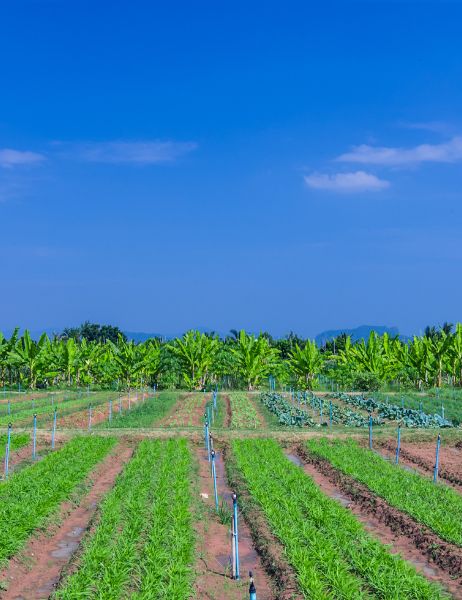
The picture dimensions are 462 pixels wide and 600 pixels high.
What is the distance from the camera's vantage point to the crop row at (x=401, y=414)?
1043 inches

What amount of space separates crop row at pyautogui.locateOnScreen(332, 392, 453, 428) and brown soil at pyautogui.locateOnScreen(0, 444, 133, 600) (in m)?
15.4

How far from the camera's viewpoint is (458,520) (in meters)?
12.2

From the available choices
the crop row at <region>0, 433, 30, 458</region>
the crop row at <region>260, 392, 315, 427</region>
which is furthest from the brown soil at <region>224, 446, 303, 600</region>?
the crop row at <region>260, 392, 315, 427</region>

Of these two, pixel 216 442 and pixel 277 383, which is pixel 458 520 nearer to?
pixel 216 442

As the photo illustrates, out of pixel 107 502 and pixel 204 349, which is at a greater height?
pixel 204 349

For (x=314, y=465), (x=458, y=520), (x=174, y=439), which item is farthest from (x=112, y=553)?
(x=174, y=439)

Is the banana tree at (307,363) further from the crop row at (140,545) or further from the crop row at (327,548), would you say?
the crop row at (140,545)

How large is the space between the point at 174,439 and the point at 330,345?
5732cm

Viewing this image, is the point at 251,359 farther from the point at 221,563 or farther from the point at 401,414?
the point at 221,563

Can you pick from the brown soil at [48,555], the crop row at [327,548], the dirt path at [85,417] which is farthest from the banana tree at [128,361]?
the crop row at [327,548]

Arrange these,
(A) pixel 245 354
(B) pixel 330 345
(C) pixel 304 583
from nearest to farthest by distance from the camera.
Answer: (C) pixel 304 583
(A) pixel 245 354
(B) pixel 330 345

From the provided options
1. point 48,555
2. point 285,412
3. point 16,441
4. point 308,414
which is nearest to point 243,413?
point 285,412

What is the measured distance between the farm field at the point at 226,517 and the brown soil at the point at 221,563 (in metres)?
0.03

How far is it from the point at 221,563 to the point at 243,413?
2015 centimetres
